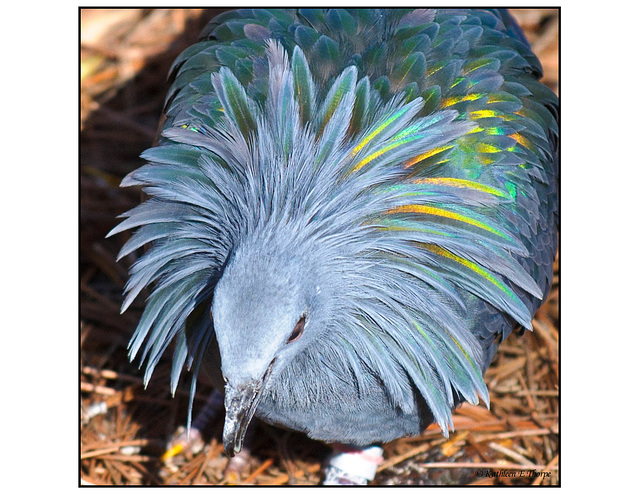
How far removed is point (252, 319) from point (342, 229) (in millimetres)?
484

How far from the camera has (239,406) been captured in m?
2.28

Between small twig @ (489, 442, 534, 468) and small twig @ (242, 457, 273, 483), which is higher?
small twig @ (489, 442, 534, 468)

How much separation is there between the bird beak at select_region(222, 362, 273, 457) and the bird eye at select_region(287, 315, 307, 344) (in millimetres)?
121

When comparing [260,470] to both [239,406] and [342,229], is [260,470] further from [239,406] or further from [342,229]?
[342,229]

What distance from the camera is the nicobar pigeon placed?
238 centimetres

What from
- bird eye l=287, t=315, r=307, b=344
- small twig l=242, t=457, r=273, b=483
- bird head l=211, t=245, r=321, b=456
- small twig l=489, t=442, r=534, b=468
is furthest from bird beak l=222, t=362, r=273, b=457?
small twig l=489, t=442, r=534, b=468

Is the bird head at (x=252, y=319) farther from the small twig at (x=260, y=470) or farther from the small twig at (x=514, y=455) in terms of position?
the small twig at (x=514, y=455)

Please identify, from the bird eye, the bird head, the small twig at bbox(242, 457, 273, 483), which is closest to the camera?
the bird head

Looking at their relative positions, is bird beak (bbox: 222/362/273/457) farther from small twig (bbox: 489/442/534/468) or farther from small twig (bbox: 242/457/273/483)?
small twig (bbox: 489/442/534/468)

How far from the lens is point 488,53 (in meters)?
3.08

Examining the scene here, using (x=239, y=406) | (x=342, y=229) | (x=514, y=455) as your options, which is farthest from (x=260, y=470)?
(x=342, y=229)

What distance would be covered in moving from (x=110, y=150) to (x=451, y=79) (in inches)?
112
